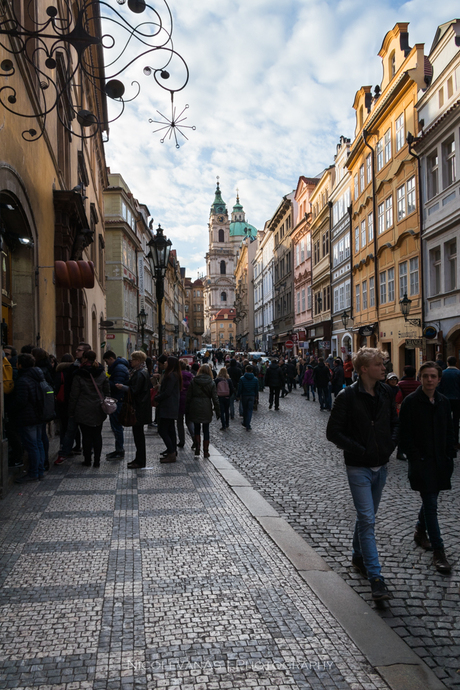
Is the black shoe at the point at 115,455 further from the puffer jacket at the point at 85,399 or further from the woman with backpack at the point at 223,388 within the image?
the woman with backpack at the point at 223,388

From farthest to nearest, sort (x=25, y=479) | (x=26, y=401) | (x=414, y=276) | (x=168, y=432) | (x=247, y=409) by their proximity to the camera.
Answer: (x=414, y=276) → (x=247, y=409) → (x=168, y=432) → (x=25, y=479) → (x=26, y=401)

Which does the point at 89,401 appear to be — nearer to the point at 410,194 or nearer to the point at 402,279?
the point at 410,194

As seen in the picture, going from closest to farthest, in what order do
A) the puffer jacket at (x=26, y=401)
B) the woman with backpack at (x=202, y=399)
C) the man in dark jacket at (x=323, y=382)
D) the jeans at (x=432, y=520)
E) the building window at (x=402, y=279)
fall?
the jeans at (x=432, y=520), the puffer jacket at (x=26, y=401), the woman with backpack at (x=202, y=399), the man in dark jacket at (x=323, y=382), the building window at (x=402, y=279)

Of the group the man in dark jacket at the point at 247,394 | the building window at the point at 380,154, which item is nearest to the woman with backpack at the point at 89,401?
the man in dark jacket at the point at 247,394

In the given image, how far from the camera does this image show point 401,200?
2684cm

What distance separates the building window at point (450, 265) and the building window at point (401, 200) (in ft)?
15.5

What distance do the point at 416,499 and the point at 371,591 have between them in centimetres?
333

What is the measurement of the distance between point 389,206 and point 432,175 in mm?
4864

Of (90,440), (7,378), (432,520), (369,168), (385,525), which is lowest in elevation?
(385,525)

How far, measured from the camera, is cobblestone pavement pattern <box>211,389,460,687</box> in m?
3.98

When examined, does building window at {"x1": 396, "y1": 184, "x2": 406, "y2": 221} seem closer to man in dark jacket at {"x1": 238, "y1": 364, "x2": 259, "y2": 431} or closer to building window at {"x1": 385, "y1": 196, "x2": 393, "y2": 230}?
building window at {"x1": 385, "y1": 196, "x2": 393, "y2": 230}

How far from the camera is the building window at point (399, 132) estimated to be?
87.4 ft

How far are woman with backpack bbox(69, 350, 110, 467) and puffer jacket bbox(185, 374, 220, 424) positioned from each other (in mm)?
1856

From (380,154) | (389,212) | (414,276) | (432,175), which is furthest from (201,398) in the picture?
(380,154)
